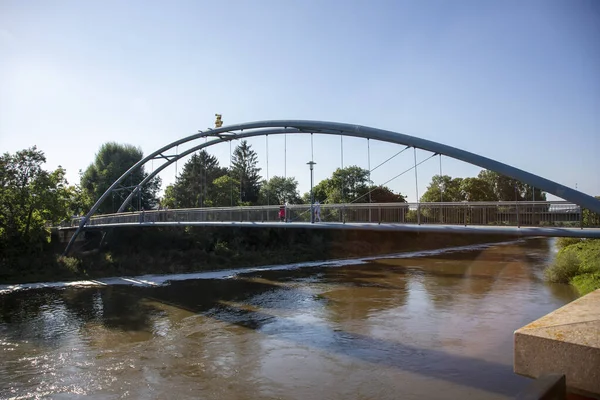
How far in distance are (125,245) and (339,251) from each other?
19.1 m

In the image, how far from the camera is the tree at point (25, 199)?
2727 centimetres

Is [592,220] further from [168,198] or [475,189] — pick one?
[475,189]

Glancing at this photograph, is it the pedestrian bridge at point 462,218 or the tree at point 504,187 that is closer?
the pedestrian bridge at point 462,218

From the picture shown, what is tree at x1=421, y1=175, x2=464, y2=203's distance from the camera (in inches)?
2138

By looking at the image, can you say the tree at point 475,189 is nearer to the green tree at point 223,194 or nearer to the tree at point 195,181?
the green tree at point 223,194

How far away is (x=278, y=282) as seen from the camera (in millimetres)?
25109

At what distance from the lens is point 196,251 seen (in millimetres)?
33719

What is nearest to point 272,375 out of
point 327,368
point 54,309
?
point 327,368

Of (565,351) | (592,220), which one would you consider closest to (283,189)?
(592,220)

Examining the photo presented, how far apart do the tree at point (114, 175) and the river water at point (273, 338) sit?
25.0 meters

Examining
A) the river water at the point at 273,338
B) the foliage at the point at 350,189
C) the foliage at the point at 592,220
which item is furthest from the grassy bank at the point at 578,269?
the foliage at the point at 350,189

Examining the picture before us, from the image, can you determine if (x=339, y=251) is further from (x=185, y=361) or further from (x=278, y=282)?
(x=185, y=361)

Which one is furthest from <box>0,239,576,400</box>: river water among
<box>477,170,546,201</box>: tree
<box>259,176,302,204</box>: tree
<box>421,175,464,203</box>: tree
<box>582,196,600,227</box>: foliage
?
<box>477,170,546,201</box>: tree

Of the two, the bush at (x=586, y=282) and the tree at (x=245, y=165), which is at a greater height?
the tree at (x=245, y=165)
